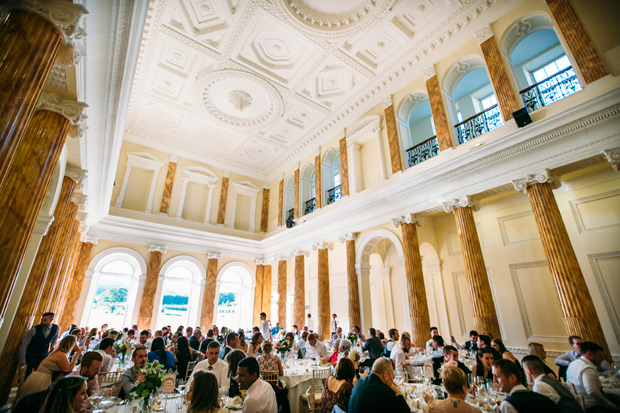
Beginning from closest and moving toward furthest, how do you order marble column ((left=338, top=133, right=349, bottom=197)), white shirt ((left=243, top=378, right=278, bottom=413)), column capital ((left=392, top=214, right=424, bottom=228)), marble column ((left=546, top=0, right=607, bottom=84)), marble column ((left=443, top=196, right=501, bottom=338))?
white shirt ((left=243, top=378, right=278, bottom=413)) → marble column ((left=546, top=0, right=607, bottom=84)) → marble column ((left=443, top=196, right=501, bottom=338)) → column capital ((left=392, top=214, right=424, bottom=228)) → marble column ((left=338, top=133, right=349, bottom=197))

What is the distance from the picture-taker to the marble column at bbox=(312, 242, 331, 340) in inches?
419

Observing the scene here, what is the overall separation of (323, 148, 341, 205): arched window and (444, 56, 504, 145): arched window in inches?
195

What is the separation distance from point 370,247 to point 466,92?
6.87 metres

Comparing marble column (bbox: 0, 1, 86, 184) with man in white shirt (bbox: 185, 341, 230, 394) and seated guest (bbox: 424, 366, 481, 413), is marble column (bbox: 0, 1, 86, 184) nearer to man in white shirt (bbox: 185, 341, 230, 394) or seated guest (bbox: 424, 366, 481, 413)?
man in white shirt (bbox: 185, 341, 230, 394)

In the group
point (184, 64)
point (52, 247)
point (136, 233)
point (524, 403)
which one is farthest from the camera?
point (136, 233)

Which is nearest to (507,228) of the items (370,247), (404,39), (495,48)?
(370,247)

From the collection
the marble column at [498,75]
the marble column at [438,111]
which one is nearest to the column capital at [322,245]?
the marble column at [438,111]

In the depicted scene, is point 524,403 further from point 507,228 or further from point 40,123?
point 507,228

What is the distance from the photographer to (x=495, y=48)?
7656 millimetres

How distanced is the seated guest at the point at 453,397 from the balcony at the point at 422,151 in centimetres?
737

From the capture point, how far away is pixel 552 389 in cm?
Result: 286

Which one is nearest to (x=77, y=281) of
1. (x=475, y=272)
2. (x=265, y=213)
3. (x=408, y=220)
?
(x=265, y=213)

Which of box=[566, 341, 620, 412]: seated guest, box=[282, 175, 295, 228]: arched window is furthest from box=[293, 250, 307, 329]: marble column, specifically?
box=[566, 341, 620, 412]: seated guest

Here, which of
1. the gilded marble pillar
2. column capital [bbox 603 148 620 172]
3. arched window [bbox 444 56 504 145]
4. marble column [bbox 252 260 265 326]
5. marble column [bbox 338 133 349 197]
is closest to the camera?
column capital [bbox 603 148 620 172]
